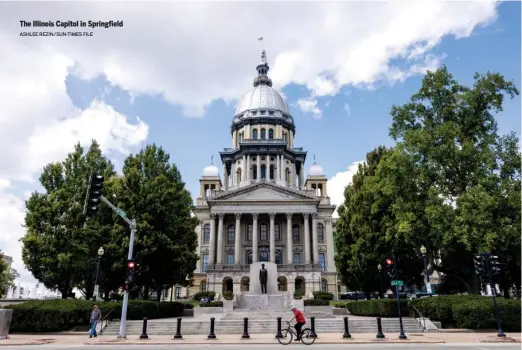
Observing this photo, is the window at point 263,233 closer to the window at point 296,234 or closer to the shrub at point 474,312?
the window at point 296,234

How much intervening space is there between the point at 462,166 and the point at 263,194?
1707 inches

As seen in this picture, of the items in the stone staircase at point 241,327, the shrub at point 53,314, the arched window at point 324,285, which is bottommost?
the stone staircase at point 241,327

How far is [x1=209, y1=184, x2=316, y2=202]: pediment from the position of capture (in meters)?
66.2

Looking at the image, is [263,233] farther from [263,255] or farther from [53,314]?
[53,314]

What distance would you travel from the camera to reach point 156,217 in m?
32.4

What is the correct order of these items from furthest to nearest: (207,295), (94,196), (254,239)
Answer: (254,239)
(207,295)
(94,196)

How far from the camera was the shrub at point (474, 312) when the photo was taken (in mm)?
20484

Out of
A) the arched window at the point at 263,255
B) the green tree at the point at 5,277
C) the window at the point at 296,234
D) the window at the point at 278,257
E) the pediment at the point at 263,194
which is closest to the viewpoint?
the green tree at the point at 5,277

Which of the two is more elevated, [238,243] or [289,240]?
[289,240]

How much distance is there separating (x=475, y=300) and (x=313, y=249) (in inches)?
1732

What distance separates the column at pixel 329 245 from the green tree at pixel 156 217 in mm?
38522

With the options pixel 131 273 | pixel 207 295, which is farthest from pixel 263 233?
pixel 131 273

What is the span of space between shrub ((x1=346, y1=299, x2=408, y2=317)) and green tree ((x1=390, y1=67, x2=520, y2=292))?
15.4ft

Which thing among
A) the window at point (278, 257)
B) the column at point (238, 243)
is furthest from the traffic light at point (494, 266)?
the window at point (278, 257)
